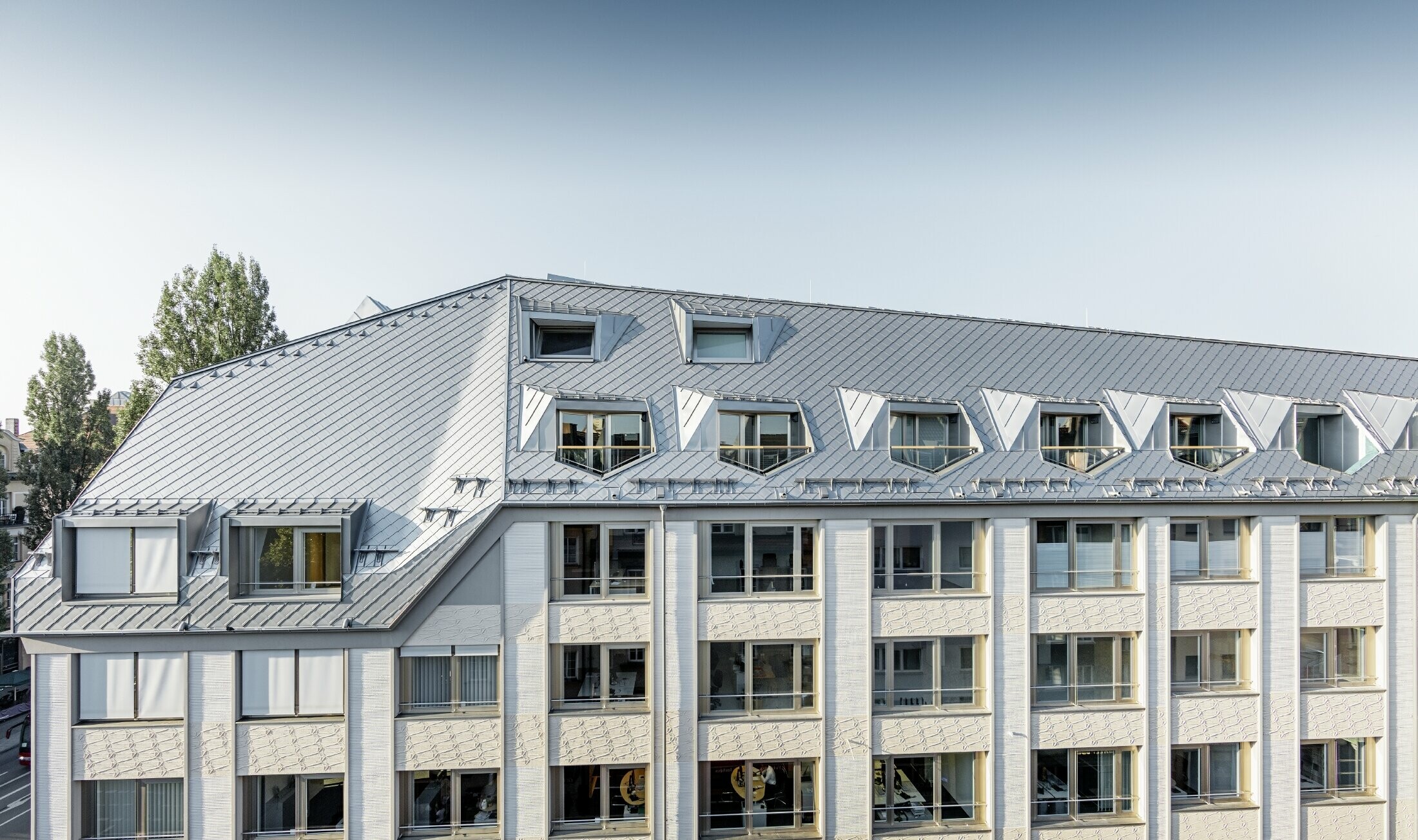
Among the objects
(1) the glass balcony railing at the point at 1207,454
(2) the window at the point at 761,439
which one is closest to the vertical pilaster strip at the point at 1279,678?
(1) the glass balcony railing at the point at 1207,454

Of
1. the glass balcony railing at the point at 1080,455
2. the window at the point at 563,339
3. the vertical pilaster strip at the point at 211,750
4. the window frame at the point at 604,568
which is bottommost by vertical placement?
the vertical pilaster strip at the point at 211,750

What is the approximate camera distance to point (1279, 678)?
19.5 m

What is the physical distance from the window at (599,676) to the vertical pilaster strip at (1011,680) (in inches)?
394

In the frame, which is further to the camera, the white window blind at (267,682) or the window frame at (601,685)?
the window frame at (601,685)

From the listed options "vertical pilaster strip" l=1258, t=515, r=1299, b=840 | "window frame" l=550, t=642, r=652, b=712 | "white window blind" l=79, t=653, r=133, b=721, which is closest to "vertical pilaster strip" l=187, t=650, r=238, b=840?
"white window blind" l=79, t=653, r=133, b=721

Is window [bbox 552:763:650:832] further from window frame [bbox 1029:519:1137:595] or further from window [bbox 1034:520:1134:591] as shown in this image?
window [bbox 1034:520:1134:591]

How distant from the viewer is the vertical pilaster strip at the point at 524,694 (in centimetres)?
1717

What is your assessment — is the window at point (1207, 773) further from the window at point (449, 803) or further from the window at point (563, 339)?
the window at point (563, 339)

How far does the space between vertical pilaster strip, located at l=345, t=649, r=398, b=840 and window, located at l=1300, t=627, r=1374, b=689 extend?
26052 millimetres

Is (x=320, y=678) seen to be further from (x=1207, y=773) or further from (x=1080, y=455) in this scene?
(x=1207, y=773)

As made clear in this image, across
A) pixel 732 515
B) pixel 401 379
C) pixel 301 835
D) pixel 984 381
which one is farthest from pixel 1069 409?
pixel 301 835

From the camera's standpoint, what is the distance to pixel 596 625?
57.9 ft

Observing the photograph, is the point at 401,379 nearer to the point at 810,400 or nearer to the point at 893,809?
the point at 810,400

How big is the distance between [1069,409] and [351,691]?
22.0 m
